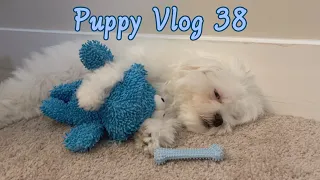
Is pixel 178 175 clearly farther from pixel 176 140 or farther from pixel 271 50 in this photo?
pixel 271 50

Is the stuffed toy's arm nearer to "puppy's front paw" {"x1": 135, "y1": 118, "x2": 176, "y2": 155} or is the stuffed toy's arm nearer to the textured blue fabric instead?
the textured blue fabric

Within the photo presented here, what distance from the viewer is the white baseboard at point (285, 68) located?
1140mm

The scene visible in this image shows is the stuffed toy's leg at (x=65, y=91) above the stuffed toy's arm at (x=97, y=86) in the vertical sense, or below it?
below

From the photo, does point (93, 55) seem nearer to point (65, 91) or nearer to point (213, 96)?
point (65, 91)

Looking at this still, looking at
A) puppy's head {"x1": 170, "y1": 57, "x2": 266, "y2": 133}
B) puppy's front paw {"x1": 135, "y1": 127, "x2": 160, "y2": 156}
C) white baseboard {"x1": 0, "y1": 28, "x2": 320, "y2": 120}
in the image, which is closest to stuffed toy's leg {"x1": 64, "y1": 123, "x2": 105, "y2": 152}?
puppy's front paw {"x1": 135, "y1": 127, "x2": 160, "y2": 156}

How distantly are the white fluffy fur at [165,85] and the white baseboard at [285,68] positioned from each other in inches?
2.6

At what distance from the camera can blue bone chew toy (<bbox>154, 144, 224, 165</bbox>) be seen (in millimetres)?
860

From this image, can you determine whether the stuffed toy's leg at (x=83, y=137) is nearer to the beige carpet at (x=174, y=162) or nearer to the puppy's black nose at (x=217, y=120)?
the beige carpet at (x=174, y=162)

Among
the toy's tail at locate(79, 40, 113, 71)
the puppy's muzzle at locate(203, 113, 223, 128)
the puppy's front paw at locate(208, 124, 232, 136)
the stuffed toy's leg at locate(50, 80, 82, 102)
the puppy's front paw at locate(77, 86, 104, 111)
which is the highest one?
the toy's tail at locate(79, 40, 113, 71)

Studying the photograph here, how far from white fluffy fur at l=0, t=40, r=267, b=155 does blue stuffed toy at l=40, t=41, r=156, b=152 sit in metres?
0.03

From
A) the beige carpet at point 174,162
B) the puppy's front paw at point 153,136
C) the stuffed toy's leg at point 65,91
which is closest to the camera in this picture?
the beige carpet at point 174,162

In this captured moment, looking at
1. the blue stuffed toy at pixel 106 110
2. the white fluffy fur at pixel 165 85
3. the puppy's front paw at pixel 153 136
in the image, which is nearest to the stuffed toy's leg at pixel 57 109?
the blue stuffed toy at pixel 106 110

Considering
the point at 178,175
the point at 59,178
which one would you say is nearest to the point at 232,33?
the point at 178,175

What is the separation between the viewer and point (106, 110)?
37.3 inches
